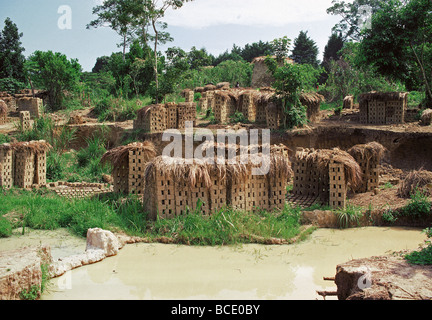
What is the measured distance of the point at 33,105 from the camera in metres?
16.8

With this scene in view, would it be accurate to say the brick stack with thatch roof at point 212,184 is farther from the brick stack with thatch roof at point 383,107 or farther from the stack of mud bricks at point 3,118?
the stack of mud bricks at point 3,118

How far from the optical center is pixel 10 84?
21.5 m

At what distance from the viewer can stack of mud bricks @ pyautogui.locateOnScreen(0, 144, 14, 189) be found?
32.1ft

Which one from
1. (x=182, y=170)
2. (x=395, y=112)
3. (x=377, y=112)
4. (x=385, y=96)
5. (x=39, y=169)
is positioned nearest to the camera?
(x=182, y=170)

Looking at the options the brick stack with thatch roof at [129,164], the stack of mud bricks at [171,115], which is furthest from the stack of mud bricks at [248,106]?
the brick stack with thatch roof at [129,164]

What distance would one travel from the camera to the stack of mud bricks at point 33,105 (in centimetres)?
1659

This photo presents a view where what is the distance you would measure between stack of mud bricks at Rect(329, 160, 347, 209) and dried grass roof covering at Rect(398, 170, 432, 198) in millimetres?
1418

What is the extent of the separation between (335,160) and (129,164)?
4.12 meters

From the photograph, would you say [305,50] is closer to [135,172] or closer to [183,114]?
[183,114]

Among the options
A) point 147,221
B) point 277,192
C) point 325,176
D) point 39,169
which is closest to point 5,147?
point 39,169

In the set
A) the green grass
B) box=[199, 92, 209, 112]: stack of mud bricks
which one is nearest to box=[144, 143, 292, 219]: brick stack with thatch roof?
the green grass

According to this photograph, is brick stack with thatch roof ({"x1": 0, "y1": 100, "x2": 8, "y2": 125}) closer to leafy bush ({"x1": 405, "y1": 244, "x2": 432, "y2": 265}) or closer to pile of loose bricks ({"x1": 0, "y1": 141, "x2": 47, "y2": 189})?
pile of loose bricks ({"x1": 0, "y1": 141, "x2": 47, "y2": 189})

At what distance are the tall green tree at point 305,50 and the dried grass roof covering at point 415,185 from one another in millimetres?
25145

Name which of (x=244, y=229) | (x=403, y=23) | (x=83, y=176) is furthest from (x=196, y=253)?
(x=403, y=23)
